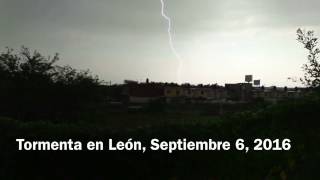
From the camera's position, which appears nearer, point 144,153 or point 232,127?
point 144,153

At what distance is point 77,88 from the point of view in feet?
109

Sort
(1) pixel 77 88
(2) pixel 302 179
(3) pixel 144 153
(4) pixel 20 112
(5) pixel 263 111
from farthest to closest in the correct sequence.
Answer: (1) pixel 77 88 → (4) pixel 20 112 → (5) pixel 263 111 → (3) pixel 144 153 → (2) pixel 302 179

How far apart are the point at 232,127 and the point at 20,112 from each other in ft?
82.0

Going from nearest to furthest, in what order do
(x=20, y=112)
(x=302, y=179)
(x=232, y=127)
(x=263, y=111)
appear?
(x=302, y=179) → (x=232, y=127) → (x=263, y=111) → (x=20, y=112)

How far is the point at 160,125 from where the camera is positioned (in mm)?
6723

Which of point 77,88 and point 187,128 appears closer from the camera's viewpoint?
point 187,128

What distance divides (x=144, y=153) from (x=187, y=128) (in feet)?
2.47

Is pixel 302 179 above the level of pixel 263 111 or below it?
below

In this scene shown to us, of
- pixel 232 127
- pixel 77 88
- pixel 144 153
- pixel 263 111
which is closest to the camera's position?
pixel 144 153

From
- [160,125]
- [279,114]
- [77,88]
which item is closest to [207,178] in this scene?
[160,125]

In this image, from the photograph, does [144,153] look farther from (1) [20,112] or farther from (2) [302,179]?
(1) [20,112]

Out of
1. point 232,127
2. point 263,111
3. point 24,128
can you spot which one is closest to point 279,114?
point 263,111

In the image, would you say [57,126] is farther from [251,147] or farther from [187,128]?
[251,147]

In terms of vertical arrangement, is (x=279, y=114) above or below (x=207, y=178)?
above
